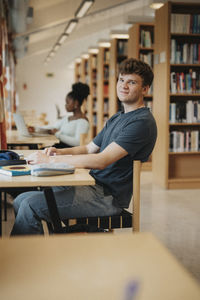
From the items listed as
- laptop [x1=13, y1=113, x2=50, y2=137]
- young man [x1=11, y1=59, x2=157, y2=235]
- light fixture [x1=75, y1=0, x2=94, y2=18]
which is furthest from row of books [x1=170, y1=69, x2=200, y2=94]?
young man [x1=11, y1=59, x2=157, y2=235]

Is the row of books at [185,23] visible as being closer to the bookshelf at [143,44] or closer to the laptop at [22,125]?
the bookshelf at [143,44]

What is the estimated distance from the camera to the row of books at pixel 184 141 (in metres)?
5.22

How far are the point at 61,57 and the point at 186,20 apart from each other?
12178 mm

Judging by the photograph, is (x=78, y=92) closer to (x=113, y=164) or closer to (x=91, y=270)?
(x=113, y=164)

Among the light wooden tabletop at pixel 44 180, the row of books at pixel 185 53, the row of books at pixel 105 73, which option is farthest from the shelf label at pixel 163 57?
the row of books at pixel 105 73

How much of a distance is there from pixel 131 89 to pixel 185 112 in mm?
3036

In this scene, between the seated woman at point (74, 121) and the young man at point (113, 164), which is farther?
the seated woman at point (74, 121)

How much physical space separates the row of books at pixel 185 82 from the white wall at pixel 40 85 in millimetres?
11825

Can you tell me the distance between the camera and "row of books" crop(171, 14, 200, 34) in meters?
5.12

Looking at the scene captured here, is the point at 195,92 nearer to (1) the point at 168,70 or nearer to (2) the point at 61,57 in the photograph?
(1) the point at 168,70

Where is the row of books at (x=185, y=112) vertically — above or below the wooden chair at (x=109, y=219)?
above

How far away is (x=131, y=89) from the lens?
7.70 ft

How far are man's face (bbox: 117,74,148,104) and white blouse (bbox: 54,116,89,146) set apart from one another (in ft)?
6.81

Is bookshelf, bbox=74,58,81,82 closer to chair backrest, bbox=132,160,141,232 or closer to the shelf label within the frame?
the shelf label
